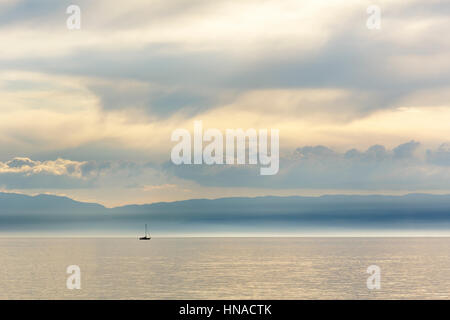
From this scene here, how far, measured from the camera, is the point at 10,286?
384 feet

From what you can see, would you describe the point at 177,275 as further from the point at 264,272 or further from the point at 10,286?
the point at 10,286

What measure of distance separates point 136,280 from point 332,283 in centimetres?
4152

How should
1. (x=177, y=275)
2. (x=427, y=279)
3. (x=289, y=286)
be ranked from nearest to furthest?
(x=289, y=286) < (x=427, y=279) < (x=177, y=275)
